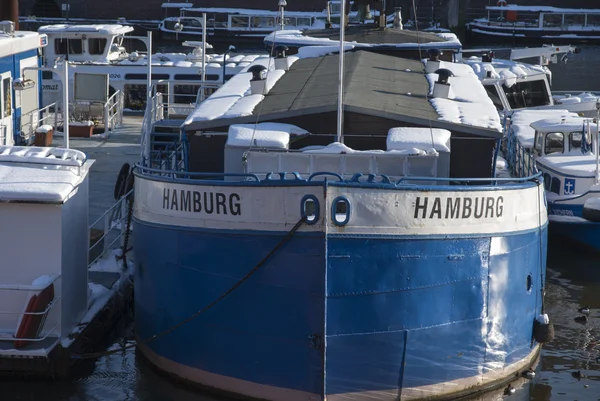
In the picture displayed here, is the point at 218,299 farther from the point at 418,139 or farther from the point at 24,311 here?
the point at 418,139

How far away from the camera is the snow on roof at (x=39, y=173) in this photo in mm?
13047

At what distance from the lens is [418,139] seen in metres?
13.4

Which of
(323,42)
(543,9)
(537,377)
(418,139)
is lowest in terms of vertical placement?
(537,377)

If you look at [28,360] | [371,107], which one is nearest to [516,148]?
[371,107]

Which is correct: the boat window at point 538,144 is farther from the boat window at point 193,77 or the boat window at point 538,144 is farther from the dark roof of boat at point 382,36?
the boat window at point 193,77

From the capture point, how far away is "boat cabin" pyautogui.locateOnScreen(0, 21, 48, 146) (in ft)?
73.3

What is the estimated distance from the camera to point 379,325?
12.1m

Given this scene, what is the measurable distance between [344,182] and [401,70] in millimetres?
7292

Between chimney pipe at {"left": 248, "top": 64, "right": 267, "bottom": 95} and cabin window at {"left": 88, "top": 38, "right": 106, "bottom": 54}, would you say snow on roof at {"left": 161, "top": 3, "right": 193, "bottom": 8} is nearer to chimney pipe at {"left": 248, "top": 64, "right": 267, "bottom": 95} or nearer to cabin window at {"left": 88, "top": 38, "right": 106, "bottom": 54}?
cabin window at {"left": 88, "top": 38, "right": 106, "bottom": 54}

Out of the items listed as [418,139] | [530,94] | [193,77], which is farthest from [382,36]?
[418,139]

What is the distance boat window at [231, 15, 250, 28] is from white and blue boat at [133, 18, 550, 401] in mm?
56500

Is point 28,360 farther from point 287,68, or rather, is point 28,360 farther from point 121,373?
point 287,68

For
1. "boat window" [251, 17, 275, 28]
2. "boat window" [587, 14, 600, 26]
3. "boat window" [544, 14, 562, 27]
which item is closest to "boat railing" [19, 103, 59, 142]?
"boat window" [251, 17, 275, 28]

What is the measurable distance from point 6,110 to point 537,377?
13.0 m
